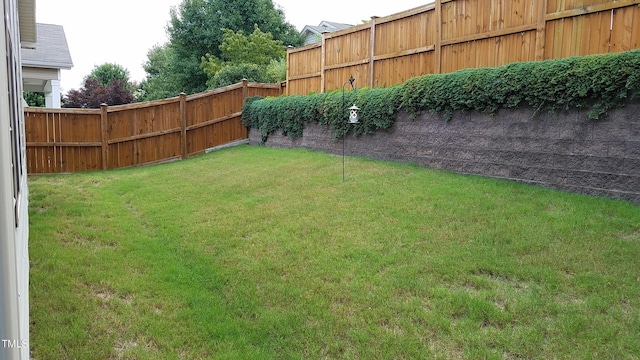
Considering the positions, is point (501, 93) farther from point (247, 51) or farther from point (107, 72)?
point (107, 72)

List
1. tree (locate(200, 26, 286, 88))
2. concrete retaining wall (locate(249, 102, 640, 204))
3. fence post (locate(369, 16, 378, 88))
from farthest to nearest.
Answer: tree (locate(200, 26, 286, 88)), fence post (locate(369, 16, 378, 88)), concrete retaining wall (locate(249, 102, 640, 204))

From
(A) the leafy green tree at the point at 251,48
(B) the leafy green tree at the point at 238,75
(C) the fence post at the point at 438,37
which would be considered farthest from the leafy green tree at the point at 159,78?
(C) the fence post at the point at 438,37

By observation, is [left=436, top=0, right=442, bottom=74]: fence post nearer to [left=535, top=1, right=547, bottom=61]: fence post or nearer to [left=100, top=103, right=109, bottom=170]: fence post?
[left=535, top=1, right=547, bottom=61]: fence post

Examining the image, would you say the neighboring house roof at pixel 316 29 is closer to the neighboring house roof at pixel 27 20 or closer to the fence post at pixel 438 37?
the fence post at pixel 438 37

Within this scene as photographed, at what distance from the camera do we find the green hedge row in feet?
16.4

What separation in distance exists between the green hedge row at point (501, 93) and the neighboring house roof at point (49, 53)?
24.7ft

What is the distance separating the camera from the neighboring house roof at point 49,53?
39.7 ft

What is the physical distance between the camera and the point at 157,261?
4379 mm

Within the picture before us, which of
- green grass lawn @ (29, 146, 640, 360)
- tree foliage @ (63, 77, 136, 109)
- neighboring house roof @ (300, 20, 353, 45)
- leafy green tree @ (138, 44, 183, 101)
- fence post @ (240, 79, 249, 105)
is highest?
neighboring house roof @ (300, 20, 353, 45)

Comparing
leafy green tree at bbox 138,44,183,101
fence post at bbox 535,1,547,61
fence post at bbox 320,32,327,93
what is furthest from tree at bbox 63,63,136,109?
fence post at bbox 535,1,547,61

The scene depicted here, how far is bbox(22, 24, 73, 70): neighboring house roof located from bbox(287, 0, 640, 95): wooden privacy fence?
727 centimetres

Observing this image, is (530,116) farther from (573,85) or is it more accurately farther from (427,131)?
(427,131)

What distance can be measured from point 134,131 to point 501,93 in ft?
30.4

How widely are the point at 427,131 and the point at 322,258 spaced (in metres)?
3.91
